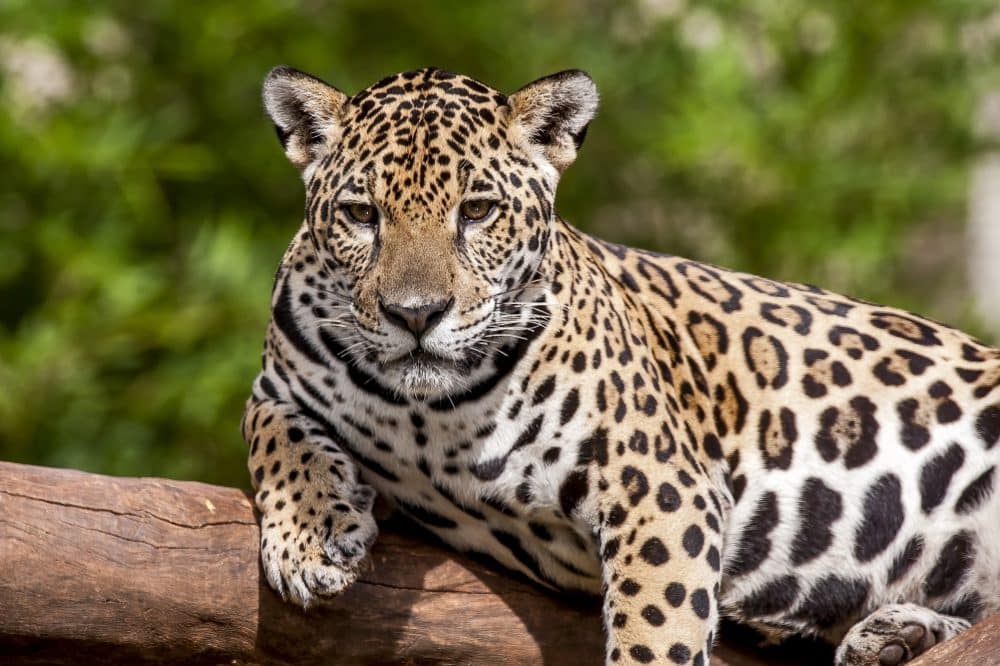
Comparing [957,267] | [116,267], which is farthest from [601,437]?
[957,267]

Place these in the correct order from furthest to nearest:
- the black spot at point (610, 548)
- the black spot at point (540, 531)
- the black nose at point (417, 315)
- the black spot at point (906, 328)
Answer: the black spot at point (906, 328), the black spot at point (540, 531), the black spot at point (610, 548), the black nose at point (417, 315)

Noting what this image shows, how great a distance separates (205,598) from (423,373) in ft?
4.21

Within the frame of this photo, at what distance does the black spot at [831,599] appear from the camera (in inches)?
244

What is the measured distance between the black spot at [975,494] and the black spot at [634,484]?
1450 mm

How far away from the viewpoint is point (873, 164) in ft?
48.3

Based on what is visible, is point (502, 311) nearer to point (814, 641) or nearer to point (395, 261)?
point (395, 261)

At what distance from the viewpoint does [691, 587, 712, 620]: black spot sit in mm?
5652

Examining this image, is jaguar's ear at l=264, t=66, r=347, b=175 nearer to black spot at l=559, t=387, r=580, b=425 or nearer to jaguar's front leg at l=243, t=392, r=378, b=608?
jaguar's front leg at l=243, t=392, r=378, b=608

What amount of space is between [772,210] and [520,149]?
30.0 ft

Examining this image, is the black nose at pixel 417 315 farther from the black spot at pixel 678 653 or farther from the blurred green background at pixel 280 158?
the blurred green background at pixel 280 158

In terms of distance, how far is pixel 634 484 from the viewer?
5738 millimetres

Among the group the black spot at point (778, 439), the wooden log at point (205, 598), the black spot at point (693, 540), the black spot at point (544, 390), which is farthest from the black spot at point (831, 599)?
the black spot at point (544, 390)

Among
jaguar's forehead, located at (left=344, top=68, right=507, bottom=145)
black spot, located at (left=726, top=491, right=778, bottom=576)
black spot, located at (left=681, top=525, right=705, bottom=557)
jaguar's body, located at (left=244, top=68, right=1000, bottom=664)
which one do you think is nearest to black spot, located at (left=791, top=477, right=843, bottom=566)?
jaguar's body, located at (left=244, top=68, right=1000, bottom=664)

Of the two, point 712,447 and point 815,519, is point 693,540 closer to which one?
point 712,447
